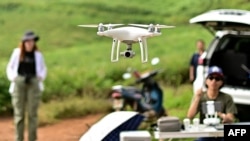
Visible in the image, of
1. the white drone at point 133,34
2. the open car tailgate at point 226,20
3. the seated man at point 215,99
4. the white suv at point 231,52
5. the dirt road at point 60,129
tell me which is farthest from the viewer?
the dirt road at point 60,129

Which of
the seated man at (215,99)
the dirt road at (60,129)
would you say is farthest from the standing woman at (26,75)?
the seated man at (215,99)

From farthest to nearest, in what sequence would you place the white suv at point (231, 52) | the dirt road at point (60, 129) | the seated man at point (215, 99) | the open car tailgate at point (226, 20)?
the dirt road at point (60, 129), the white suv at point (231, 52), the open car tailgate at point (226, 20), the seated man at point (215, 99)

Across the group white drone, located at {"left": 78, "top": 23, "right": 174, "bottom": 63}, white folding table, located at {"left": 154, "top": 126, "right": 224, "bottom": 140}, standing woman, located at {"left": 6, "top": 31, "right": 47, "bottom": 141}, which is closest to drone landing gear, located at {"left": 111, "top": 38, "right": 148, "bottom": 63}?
white drone, located at {"left": 78, "top": 23, "right": 174, "bottom": 63}

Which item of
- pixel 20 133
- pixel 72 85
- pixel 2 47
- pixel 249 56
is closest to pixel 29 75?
pixel 20 133

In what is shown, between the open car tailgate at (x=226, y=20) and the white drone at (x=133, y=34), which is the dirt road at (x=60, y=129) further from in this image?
the white drone at (x=133, y=34)
